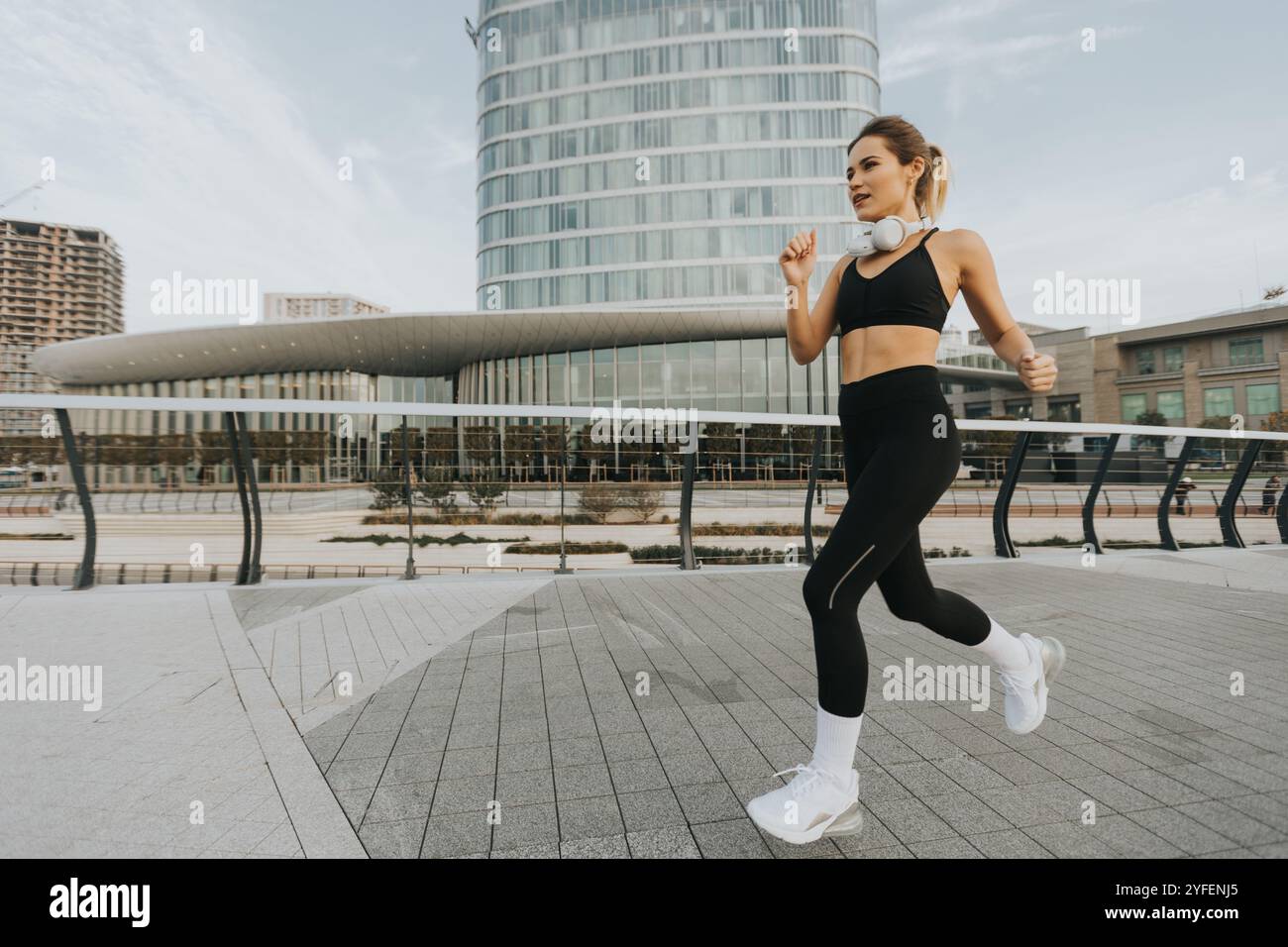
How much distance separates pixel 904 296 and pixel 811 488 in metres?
4.78

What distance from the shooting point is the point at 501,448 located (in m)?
7.19

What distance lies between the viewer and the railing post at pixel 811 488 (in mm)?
6309

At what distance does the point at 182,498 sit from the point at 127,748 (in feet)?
63.0

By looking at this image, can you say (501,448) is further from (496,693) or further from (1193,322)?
(1193,322)

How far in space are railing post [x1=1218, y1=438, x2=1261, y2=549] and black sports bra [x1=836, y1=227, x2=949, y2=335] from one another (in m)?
8.53

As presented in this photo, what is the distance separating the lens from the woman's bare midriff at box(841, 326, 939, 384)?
1972mm

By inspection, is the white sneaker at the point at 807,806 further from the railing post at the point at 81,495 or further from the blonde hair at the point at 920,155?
the railing post at the point at 81,495

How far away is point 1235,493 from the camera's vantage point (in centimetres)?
797

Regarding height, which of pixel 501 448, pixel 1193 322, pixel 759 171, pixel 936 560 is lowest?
pixel 936 560

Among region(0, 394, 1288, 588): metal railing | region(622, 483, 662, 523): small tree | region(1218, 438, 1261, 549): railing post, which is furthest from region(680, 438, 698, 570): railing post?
region(1218, 438, 1261, 549): railing post

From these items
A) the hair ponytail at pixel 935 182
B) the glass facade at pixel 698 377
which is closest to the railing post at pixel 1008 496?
the hair ponytail at pixel 935 182

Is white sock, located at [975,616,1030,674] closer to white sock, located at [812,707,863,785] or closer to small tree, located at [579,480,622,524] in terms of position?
white sock, located at [812,707,863,785]
